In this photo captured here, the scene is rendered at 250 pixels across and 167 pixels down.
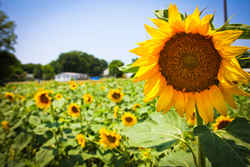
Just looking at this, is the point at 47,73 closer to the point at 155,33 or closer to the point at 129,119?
the point at 129,119

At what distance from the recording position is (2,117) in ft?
11.7

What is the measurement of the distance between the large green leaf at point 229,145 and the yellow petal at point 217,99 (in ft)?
0.33

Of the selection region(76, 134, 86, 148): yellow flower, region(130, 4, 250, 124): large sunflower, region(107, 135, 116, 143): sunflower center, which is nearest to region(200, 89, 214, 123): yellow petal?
region(130, 4, 250, 124): large sunflower

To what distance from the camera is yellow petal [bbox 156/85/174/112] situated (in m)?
0.72

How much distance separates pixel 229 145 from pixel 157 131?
41cm

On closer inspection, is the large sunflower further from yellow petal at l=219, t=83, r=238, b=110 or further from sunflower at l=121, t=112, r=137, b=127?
sunflower at l=121, t=112, r=137, b=127

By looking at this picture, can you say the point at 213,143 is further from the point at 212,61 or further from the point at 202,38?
the point at 202,38

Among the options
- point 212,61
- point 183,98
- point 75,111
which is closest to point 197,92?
point 183,98

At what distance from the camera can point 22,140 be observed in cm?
208

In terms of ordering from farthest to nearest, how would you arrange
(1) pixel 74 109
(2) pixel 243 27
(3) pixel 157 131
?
(1) pixel 74 109
(3) pixel 157 131
(2) pixel 243 27

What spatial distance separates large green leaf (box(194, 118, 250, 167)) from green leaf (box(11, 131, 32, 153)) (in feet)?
8.51

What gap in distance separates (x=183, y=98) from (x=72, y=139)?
72.5 inches

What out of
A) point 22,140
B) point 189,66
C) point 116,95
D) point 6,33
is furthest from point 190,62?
point 6,33

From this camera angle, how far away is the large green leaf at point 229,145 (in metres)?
0.53
